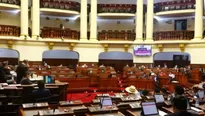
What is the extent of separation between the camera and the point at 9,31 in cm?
1830

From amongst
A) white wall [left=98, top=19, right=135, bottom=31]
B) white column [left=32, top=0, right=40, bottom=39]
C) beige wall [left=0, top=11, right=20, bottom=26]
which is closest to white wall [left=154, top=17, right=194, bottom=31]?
white wall [left=98, top=19, right=135, bottom=31]

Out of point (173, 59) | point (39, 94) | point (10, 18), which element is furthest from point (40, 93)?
point (173, 59)

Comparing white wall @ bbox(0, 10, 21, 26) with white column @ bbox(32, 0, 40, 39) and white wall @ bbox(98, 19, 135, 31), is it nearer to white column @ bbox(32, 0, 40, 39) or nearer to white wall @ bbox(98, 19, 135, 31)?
white column @ bbox(32, 0, 40, 39)

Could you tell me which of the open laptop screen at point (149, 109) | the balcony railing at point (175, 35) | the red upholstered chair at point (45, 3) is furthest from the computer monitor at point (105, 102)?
the red upholstered chair at point (45, 3)

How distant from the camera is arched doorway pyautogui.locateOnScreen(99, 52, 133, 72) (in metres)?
23.0

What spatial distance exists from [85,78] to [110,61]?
1021 centimetres

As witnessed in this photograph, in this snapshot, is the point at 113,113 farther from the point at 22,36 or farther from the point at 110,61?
the point at 110,61

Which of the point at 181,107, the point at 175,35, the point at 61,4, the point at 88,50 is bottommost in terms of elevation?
the point at 181,107

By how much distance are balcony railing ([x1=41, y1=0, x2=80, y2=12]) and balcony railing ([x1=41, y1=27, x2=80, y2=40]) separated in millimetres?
1889

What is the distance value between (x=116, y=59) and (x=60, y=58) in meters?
5.01

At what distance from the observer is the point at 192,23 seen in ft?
72.6

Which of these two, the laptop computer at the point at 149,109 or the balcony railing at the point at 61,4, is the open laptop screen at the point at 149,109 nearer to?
the laptop computer at the point at 149,109

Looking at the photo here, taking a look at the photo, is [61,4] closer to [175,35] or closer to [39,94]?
[175,35]

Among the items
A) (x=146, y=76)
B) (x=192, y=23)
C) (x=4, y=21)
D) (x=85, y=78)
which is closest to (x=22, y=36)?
(x=4, y=21)
